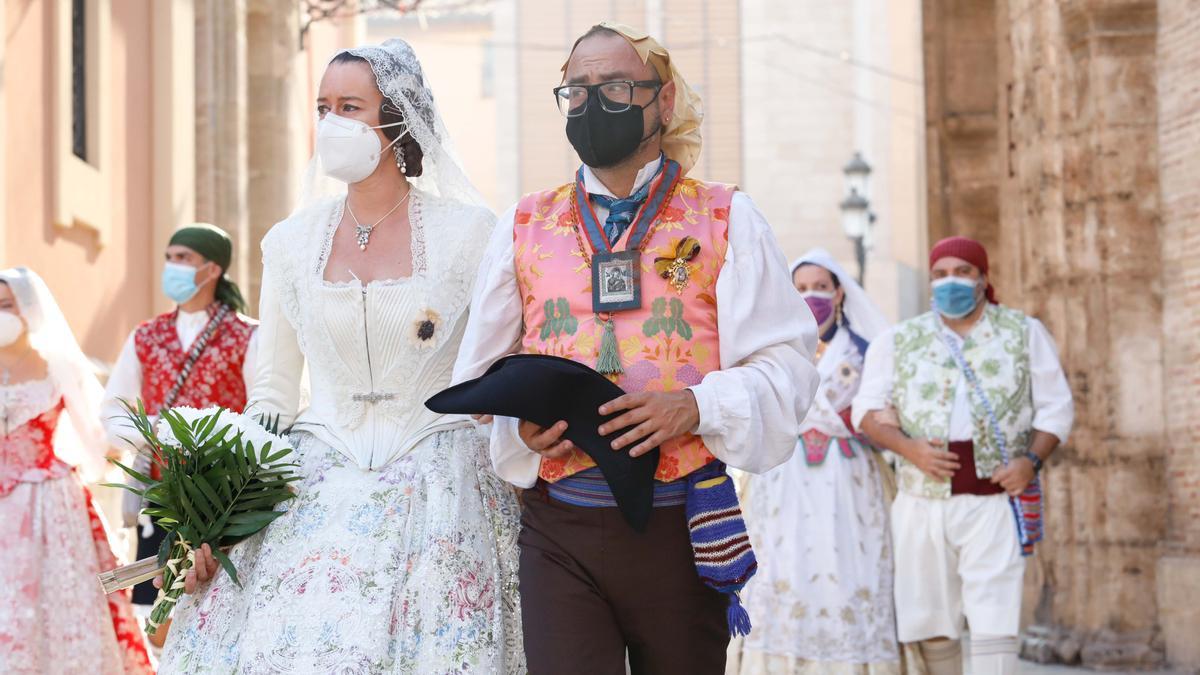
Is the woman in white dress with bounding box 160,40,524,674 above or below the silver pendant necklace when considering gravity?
below

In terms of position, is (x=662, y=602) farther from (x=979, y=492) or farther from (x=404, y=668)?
(x=979, y=492)

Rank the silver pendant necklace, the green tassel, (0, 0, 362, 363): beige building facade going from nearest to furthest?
the green tassel
the silver pendant necklace
(0, 0, 362, 363): beige building facade

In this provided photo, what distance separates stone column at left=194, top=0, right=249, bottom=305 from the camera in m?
15.6

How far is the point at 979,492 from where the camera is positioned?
763 centimetres

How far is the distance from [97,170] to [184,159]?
259cm

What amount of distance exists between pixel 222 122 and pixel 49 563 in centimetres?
927

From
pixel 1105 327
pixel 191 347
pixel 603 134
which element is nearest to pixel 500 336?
pixel 603 134

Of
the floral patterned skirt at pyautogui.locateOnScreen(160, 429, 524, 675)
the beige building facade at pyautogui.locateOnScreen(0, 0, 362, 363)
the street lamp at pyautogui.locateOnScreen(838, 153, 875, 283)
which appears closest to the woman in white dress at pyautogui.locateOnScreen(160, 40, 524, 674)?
the floral patterned skirt at pyautogui.locateOnScreen(160, 429, 524, 675)

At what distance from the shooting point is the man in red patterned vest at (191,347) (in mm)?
7938

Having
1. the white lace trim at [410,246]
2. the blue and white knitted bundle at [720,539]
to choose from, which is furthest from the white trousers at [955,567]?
the blue and white knitted bundle at [720,539]

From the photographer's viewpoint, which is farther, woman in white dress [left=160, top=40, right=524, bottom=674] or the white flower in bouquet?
the white flower in bouquet

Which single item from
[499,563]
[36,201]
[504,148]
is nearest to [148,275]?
[36,201]

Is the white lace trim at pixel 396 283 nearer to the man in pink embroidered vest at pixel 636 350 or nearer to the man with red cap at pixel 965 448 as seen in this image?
the man in pink embroidered vest at pixel 636 350

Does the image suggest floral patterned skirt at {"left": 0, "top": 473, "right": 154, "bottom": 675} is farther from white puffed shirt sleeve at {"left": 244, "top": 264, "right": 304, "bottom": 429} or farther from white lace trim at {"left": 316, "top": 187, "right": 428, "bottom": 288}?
white lace trim at {"left": 316, "top": 187, "right": 428, "bottom": 288}
